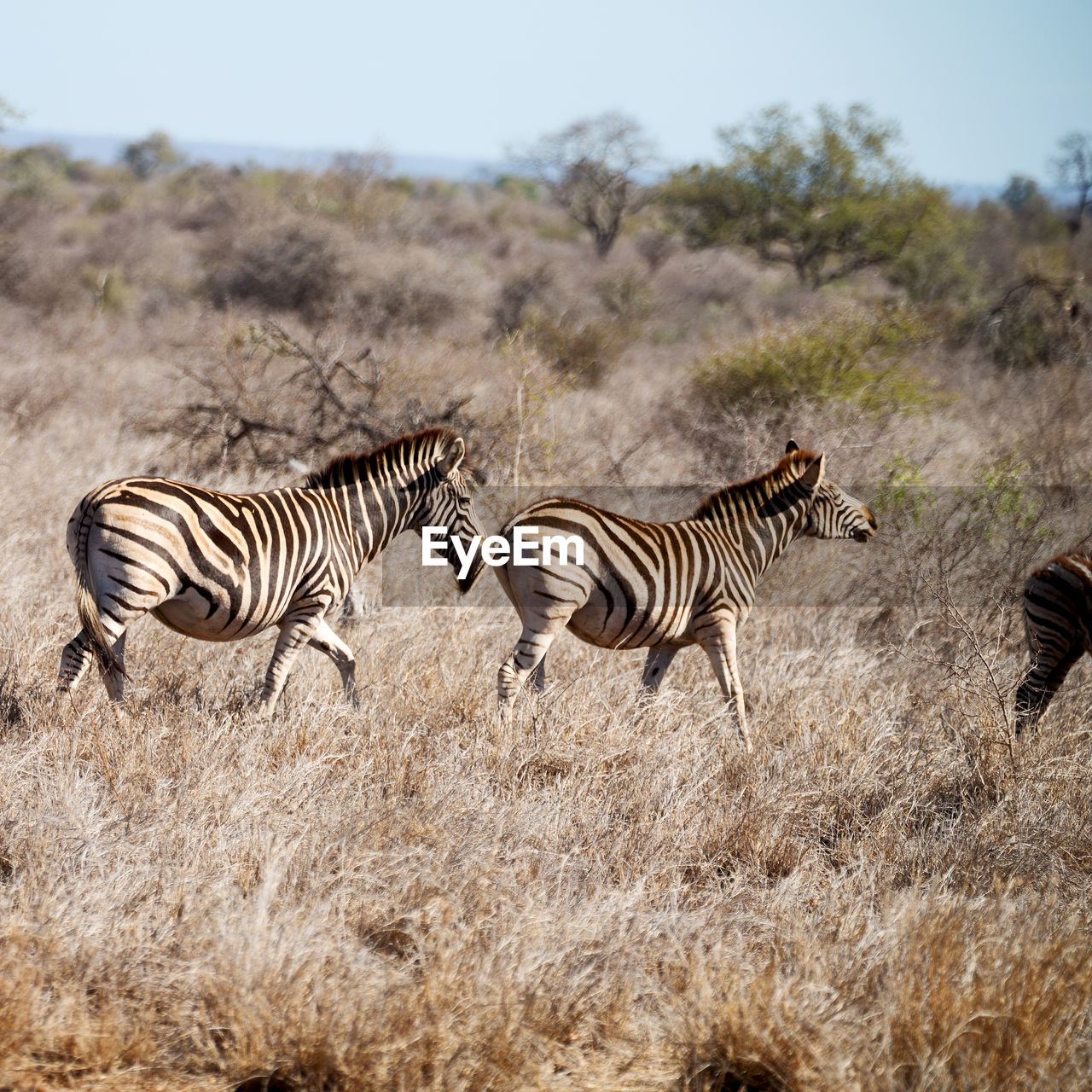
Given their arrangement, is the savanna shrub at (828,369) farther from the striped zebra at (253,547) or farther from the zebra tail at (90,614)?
the zebra tail at (90,614)

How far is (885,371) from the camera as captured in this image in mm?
11516

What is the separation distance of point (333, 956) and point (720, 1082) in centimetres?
124

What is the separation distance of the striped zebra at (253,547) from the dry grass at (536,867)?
335 millimetres

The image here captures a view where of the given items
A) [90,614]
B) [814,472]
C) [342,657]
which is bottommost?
[342,657]

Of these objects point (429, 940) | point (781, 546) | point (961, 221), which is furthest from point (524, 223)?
point (429, 940)

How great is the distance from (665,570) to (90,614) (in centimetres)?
277

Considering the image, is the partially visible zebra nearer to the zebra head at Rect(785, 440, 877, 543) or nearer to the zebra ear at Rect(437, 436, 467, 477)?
the zebra head at Rect(785, 440, 877, 543)

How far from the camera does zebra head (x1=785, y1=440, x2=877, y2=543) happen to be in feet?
20.1

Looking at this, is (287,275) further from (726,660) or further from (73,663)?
(726,660)

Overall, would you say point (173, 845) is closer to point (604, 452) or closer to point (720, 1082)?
point (720, 1082)

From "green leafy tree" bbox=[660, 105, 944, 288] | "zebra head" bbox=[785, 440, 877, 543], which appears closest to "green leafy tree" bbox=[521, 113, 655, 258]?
"green leafy tree" bbox=[660, 105, 944, 288]

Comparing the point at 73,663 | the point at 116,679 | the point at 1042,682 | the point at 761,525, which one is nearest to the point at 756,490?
the point at 761,525

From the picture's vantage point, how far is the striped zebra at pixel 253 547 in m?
4.68

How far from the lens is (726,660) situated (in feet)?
18.5
